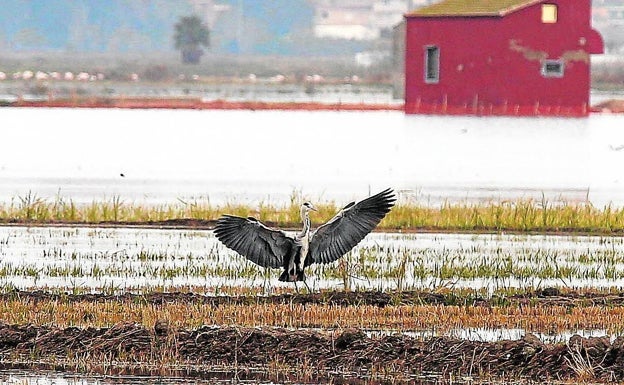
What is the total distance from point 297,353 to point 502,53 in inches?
2091

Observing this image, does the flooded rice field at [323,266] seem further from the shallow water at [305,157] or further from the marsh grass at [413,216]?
the shallow water at [305,157]

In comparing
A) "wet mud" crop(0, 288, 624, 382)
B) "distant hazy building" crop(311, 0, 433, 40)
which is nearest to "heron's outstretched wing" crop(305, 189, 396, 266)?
"wet mud" crop(0, 288, 624, 382)

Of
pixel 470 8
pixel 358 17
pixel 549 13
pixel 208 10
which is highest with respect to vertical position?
pixel 208 10

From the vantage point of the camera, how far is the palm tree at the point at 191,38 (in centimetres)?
9350

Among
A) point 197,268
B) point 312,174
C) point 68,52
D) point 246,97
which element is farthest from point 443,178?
point 68,52

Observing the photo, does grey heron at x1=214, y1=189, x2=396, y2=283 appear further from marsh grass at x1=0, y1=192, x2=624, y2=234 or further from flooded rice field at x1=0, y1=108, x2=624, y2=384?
marsh grass at x1=0, y1=192, x2=624, y2=234

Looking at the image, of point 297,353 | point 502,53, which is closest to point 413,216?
point 297,353

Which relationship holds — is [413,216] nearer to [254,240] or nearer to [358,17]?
[254,240]

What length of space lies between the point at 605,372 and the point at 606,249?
8.09 metres

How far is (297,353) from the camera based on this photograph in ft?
33.1

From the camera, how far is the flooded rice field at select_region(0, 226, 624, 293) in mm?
14109

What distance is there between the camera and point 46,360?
10078 mm

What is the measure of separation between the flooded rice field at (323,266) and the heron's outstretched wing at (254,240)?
3.42 feet

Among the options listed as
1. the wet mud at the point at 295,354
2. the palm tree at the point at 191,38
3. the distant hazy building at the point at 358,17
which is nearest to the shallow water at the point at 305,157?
the wet mud at the point at 295,354
